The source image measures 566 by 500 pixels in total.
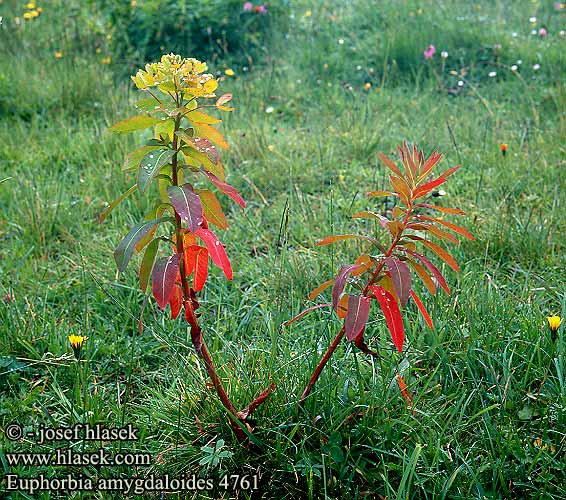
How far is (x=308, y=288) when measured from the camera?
108 inches

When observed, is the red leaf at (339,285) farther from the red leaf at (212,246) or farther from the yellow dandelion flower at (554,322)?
the yellow dandelion flower at (554,322)

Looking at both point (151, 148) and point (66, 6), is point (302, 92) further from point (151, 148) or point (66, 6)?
point (151, 148)

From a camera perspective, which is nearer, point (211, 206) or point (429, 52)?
point (211, 206)

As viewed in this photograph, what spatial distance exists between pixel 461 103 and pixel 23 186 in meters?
2.96

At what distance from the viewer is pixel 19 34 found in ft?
18.8

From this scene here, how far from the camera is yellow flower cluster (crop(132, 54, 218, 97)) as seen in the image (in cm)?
159

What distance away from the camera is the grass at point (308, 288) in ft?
6.43

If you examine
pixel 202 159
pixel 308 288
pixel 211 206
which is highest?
pixel 202 159

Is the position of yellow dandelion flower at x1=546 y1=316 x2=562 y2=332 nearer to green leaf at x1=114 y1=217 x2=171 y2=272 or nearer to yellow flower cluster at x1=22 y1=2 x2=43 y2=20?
green leaf at x1=114 y1=217 x2=171 y2=272

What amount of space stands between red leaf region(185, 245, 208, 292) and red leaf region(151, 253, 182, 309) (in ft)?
0.39

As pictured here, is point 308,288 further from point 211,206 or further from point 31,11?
point 31,11

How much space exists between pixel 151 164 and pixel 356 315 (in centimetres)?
64

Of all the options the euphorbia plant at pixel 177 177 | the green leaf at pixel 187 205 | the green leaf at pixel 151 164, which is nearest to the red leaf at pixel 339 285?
the euphorbia plant at pixel 177 177

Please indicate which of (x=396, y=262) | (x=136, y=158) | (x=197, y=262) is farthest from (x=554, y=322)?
(x=136, y=158)
